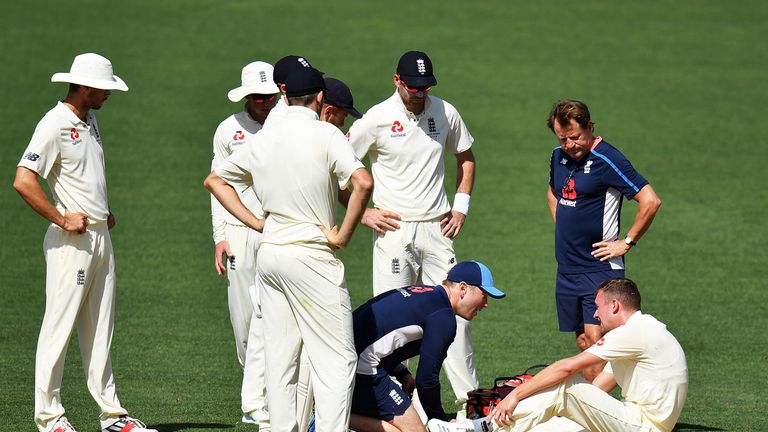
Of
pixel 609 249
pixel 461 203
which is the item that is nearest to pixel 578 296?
pixel 609 249

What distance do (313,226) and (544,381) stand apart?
1.78m

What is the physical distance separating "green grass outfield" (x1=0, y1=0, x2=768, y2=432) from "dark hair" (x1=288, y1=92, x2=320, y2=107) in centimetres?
286

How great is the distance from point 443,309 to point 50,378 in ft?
9.29

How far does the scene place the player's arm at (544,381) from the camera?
284 inches

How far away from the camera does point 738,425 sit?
888cm

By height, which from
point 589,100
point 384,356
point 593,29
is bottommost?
point 384,356

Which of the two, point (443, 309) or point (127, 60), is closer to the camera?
point (443, 309)

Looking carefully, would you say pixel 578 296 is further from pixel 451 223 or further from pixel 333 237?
pixel 333 237

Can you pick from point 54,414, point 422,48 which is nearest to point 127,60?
point 422,48

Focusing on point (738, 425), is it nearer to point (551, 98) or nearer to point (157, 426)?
point (157, 426)

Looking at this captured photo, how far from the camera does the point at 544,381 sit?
7289 mm

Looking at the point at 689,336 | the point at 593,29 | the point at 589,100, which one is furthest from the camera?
the point at 593,29

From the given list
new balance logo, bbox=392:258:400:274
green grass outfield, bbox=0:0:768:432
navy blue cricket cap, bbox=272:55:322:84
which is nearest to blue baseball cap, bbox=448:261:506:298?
new balance logo, bbox=392:258:400:274

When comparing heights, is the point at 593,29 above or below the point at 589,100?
above
